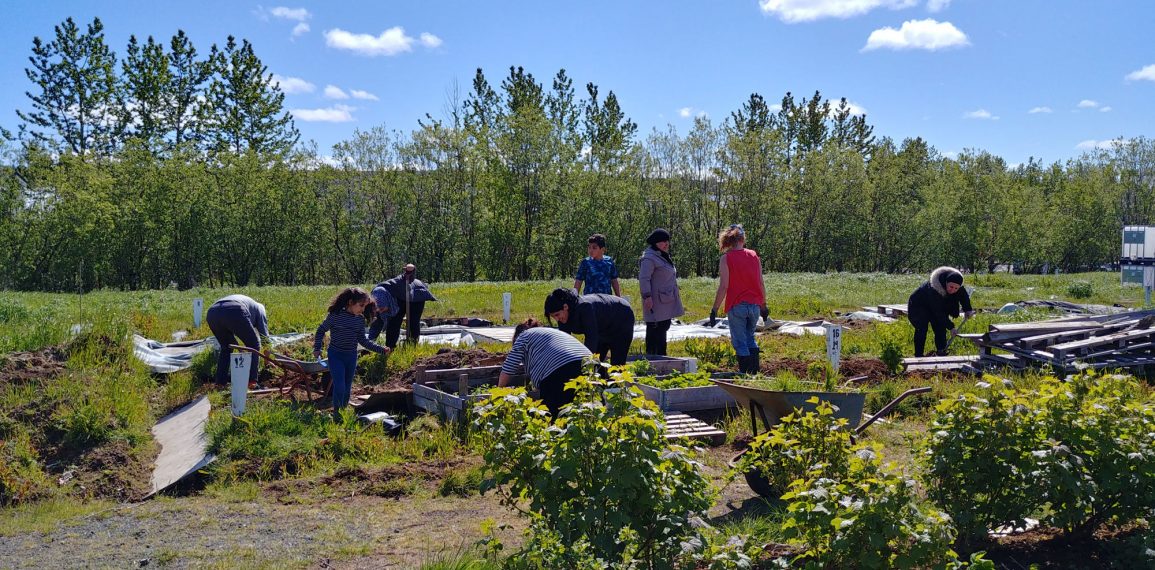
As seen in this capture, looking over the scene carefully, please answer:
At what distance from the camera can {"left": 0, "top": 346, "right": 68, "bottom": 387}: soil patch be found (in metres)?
9.05

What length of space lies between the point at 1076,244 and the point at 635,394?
221 ft

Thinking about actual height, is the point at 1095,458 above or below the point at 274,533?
above

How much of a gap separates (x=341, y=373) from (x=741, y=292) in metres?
4.46

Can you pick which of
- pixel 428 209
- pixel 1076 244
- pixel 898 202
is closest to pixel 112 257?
pixel 428 209

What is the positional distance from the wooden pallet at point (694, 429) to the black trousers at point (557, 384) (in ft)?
5.38

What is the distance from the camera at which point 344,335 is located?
340 inches

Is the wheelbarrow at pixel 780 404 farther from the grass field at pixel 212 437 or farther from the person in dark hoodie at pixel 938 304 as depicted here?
the person in dark hoodie at pixel 938 304

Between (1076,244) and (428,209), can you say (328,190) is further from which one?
(1076,244)

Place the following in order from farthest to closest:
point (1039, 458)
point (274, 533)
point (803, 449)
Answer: point (274, 533) → point (803, 449) → point (1039, 458)

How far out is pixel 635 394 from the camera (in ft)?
11.9

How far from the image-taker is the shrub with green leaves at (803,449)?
4.55m

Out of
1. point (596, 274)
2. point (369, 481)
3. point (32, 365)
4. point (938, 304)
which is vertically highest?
point (596, 274)

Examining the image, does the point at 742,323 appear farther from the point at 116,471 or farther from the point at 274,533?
the point at 116,471

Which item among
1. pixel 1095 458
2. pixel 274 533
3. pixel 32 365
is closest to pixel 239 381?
pixel 274 533
